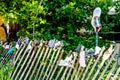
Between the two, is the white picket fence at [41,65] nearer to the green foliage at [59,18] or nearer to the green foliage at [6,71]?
the green foliage at [6,71]

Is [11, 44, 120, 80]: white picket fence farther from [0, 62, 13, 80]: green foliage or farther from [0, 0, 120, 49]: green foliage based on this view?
[0, 0, 120, 49]: green foliage

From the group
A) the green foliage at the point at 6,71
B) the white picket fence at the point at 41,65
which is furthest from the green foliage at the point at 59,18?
the white picket fence at the point at 41,65

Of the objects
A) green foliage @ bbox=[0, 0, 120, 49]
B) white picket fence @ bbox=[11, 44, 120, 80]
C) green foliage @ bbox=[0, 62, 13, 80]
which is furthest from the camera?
green foliage @ bbox=[0, 0, 120, 49]

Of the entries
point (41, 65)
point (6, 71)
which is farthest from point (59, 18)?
point (41, 65)

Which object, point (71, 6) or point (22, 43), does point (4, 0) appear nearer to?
point (71, 6)

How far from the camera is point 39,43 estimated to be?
656 cm

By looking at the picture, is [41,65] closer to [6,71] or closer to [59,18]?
[6,71]

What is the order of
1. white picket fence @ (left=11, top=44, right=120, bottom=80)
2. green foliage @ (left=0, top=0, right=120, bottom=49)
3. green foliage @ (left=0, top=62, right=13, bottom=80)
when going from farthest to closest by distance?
green foliage @ (left=0, top=0, right=120, bottom=49)
green foliage @ (left=0, top=62, right=13, bottom=80)
white picket fence @ (left=11, top=44, right=120, bottom=80)

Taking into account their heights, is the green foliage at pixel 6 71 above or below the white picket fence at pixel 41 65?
below

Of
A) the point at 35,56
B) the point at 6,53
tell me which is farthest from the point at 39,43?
the point at 6,53

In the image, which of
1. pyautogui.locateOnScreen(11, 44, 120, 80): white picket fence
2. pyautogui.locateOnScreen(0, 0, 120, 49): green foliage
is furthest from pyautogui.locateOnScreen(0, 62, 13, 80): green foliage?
pyautogui.locateOnScreen(0, 0, 120, 49): green foliage

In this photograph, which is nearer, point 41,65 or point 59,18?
point 41,65

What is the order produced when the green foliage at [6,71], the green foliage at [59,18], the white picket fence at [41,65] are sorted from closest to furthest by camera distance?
1. the white picket fence at [41,65]
2. the green foliage at [6,71]
3. the green foliage at [59,18]

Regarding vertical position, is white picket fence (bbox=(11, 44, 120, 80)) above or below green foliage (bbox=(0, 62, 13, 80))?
above
